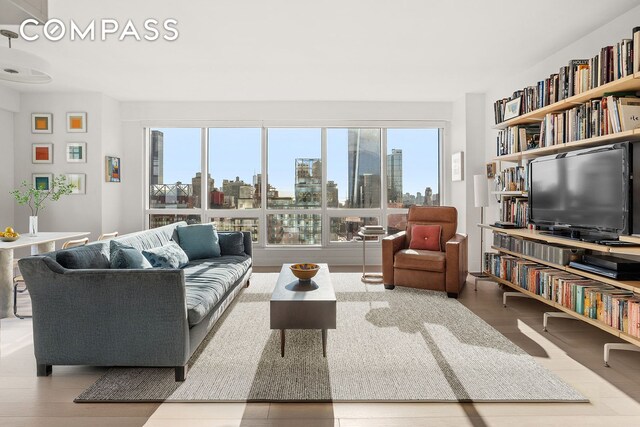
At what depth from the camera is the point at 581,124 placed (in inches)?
132

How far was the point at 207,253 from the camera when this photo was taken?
4473 mm

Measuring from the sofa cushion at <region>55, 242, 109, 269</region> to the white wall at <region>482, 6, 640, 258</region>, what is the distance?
4.58 meters

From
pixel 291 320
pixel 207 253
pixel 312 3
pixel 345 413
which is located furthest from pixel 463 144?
pixel 345 413

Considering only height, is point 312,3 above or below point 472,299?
above

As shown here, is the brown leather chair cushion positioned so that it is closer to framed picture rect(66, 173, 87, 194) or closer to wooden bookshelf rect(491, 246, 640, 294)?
wooden bookshelf rect(491, 246, 640, 294)

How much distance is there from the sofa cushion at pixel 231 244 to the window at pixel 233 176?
1.83 m

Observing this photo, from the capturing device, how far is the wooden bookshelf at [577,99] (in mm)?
2797

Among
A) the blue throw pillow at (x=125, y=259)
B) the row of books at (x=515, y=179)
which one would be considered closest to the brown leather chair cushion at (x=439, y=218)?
the row of books at (x=515, y=179)

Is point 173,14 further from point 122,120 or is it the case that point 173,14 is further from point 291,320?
point 122,120

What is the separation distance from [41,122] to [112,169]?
1.19 metres

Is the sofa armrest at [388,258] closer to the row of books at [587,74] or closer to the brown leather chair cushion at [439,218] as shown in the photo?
the brown leather chair cushion at [439,218]

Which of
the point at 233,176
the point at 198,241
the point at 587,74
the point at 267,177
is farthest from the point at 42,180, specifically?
the point at 587,74

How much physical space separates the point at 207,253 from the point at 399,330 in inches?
91.8

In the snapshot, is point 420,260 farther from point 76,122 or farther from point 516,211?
point 76,122
